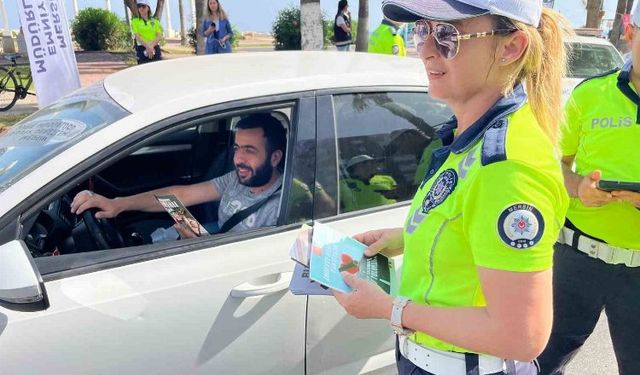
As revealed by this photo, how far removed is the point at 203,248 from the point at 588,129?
140cm

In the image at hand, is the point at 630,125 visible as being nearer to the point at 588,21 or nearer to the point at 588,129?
the point at 588,129

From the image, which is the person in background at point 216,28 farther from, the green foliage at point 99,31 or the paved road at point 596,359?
the green foliage at point 99,31

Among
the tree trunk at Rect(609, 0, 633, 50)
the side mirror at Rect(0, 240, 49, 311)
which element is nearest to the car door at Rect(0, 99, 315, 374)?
the side mirror at Rect(0, 240, 49, 311)

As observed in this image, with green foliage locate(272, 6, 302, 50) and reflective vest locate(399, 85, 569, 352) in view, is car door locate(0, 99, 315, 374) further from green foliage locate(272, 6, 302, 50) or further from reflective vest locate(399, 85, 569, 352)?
A: green foliage locate(272, 6, 302, 50)

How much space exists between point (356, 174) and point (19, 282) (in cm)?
117

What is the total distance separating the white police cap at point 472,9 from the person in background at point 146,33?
404 inches

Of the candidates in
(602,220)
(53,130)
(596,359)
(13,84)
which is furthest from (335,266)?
(13,84)

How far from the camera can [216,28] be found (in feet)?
34.1

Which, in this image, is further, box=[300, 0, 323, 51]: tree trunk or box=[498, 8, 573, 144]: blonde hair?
box=[300, 0, 323, 51]: tree trunk

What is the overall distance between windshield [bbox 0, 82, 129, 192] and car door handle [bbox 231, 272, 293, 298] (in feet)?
2.27

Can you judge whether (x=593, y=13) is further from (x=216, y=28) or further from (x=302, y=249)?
(x=302, y=249)

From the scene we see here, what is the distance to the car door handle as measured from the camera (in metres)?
1.70

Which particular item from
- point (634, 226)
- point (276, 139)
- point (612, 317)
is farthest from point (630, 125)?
point (276, 139)

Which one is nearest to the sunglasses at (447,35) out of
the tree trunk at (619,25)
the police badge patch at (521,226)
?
the police badge patch at (521,226)
